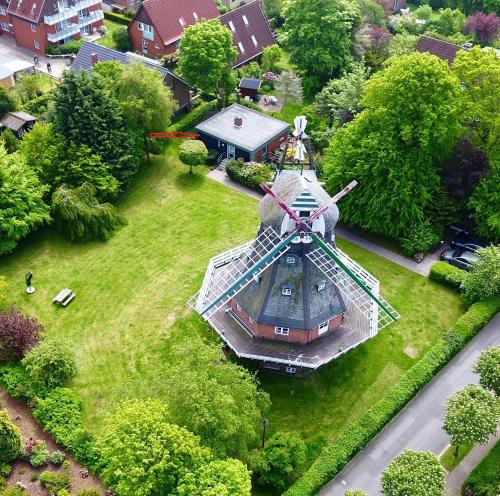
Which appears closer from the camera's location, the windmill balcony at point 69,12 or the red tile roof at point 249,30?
the red tile roof at point 249,30

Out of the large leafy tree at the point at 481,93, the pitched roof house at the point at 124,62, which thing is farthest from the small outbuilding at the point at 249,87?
the large leafy tree at the point at 481,93

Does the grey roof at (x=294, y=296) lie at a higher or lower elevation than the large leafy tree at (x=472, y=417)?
higher

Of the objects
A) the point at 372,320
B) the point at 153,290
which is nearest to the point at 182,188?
the point at 153,290

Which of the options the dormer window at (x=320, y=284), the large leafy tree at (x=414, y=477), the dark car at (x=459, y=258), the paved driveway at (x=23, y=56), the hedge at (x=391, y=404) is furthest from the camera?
the paved driveway at (x=23, y=56)

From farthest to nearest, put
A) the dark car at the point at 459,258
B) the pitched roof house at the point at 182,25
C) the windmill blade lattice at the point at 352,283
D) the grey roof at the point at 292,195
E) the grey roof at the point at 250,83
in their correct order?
the pitched roof house at the point at 182,25 → the grey roof at the point at 250,83 → the dark car at the point at 459,258 → the windmill blade lattice at the point at 352,283 → the grey roof at the point at 292,195

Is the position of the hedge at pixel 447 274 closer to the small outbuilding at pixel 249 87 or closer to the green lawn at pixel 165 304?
the green lawn at pixel 165 304

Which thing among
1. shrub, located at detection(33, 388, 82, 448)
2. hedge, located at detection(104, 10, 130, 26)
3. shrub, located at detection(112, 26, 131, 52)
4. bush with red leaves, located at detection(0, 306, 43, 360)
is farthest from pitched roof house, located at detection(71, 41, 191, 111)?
shrub, located at detection(33, 388, 82, 448)

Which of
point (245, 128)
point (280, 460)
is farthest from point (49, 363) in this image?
point (245, 128)
